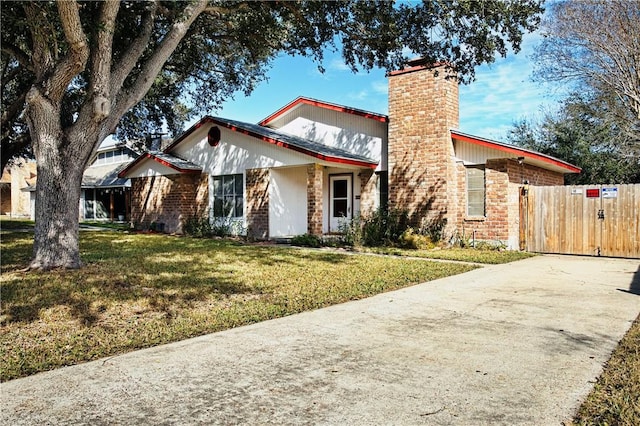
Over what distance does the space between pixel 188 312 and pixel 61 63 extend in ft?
17.2

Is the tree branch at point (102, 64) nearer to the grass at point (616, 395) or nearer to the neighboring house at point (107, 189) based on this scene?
the grass at point (616, 395)

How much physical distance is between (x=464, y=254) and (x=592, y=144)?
13.2 meters

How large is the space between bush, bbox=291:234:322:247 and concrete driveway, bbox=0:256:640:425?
8.02 meters

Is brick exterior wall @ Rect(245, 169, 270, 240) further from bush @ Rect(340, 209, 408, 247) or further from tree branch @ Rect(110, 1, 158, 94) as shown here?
tree branch @ Rect(110, 1, 158, 94)

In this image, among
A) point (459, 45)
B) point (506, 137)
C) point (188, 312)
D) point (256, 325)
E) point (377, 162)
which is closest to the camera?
point (256, 325)

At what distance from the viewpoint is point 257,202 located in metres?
16.5

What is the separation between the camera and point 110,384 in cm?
343

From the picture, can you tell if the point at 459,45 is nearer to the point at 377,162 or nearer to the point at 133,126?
the point at 377,162

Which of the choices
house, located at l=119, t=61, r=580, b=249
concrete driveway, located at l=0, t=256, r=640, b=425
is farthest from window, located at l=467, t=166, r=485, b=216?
concrete driveway, located at l=0, t=256, r=640, b=425

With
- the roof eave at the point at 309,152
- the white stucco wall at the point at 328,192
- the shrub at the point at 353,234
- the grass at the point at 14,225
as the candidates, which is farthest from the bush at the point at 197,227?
the grass at the point at 14,225

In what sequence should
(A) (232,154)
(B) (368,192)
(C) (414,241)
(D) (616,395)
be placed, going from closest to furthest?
(D) (616,395) → (C) (414,241) → (B) (368,192) → (A) (232,154)

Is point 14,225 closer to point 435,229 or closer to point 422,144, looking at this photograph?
point 422,144

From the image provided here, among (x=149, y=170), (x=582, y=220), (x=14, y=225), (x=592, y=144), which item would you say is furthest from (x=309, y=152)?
(x=14, y=225)

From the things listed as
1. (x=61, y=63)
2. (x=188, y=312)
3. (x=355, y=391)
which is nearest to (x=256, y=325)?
(x=188, y=312)
